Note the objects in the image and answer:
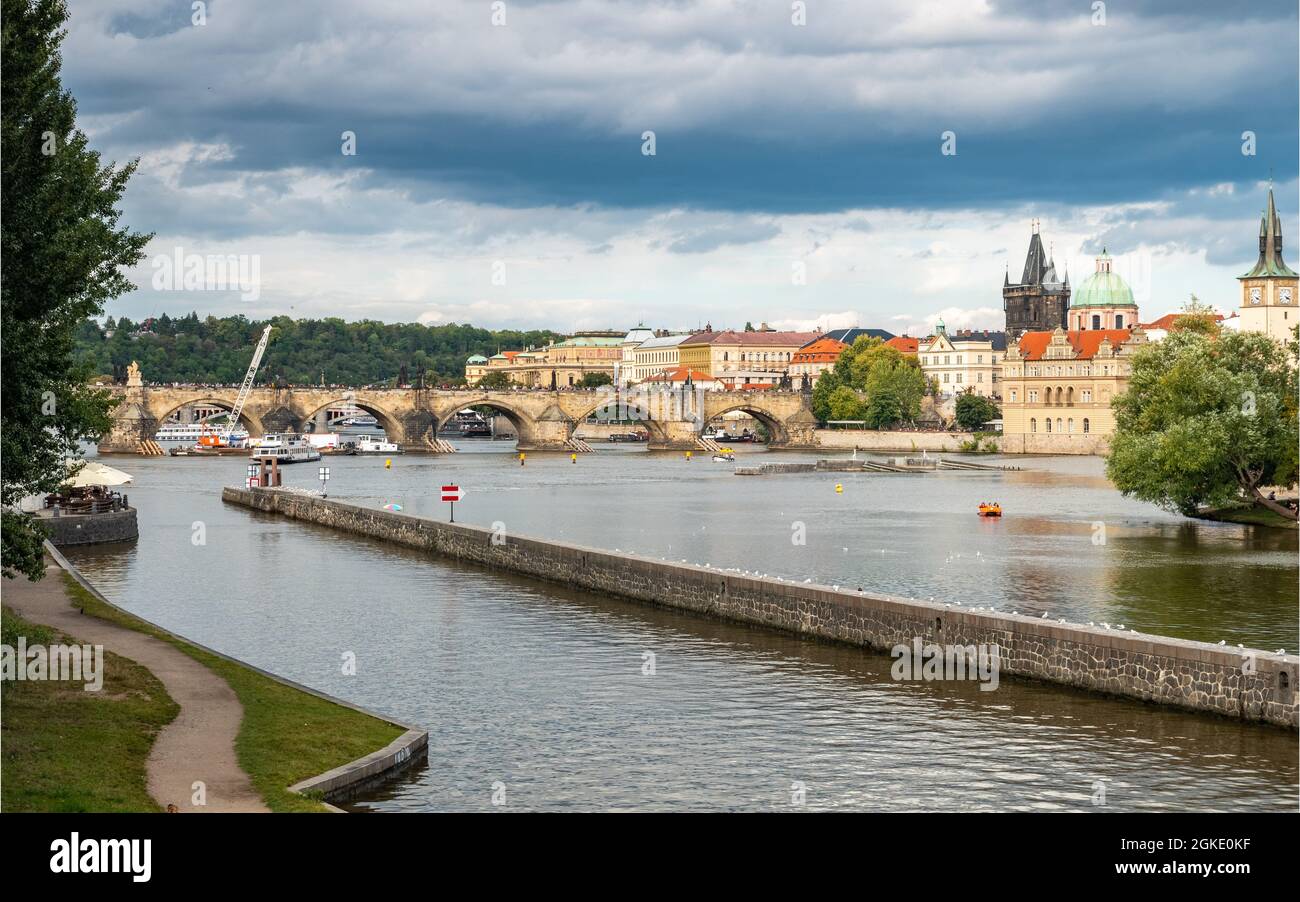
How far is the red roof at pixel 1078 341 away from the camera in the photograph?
170 metres

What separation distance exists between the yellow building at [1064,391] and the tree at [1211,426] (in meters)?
91.7

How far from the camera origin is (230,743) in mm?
22312

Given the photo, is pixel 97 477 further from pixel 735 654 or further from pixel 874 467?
pixel 874 467

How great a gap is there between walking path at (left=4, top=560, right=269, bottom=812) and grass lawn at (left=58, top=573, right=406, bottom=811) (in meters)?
0.23

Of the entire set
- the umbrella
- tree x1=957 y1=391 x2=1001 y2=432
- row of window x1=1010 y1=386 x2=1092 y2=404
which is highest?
row of window x1=1010 y1=386 x2=1092 y2=404

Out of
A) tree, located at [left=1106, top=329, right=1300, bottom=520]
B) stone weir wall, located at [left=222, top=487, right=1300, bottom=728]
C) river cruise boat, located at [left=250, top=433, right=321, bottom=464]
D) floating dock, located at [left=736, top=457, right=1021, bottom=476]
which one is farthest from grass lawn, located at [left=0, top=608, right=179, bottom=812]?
river cruise boat, located at [left=250, top=433, right=321, bottom=464]

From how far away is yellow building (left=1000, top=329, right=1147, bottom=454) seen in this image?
538 feet

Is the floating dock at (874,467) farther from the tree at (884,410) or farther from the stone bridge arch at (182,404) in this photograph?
the stone bridge arch at (182,404)

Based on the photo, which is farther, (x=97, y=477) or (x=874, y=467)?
(x=874, y=467)

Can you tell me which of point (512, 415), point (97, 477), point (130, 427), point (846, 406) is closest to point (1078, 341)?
point (846, 406)

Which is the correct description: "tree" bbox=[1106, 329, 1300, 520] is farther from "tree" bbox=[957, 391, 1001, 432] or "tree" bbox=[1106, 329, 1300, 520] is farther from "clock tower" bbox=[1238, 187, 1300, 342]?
"tree" bbox=[957, 391, 1001, 432]

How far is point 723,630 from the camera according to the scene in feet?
128

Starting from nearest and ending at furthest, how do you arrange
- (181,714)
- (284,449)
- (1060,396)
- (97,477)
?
(181,714), (97,477), (284,449), (1060,396)

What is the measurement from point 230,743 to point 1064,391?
6073 inches
